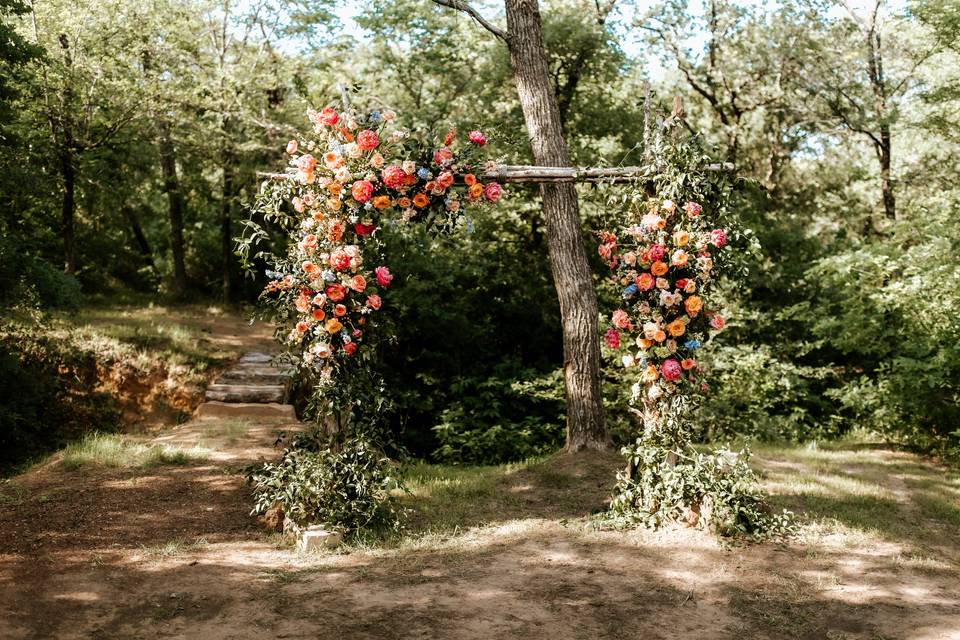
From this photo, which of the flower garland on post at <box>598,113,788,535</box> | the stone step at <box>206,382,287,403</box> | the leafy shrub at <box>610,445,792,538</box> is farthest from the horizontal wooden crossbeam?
the stone step at <box>206,382,287,403</box>

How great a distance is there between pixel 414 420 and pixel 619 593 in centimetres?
764

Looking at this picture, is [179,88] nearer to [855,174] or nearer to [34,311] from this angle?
[34,311]

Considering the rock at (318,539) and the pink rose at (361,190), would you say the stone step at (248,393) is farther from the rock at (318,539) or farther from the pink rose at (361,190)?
the pink rose at (361,190)

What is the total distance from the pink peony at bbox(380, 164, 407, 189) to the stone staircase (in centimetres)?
429

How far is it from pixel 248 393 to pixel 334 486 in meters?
4.74

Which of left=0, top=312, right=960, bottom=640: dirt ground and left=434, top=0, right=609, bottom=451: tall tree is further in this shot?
left=434, top=0, right=609, bottom=451: tall tree

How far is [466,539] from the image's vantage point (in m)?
5.61

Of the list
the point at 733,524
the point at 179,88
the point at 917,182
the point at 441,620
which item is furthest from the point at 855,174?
the point at 441,620

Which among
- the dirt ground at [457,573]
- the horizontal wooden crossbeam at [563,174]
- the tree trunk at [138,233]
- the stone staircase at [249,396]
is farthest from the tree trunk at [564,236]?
the tree trunk at [138,233]

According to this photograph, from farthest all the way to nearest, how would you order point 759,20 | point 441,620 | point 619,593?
1. point 759,20
2. point 619,593
3. point 441,620

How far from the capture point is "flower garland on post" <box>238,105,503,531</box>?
18.1ft

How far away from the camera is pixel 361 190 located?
5.48m

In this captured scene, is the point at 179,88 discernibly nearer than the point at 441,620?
No

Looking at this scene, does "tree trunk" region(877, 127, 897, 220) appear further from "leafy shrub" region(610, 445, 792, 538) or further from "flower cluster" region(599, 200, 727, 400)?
"leafy shrub" region(610, 445, 792, 538)
